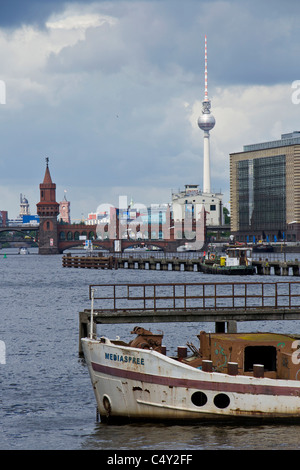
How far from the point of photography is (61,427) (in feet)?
106

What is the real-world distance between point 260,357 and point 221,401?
3.12 metres

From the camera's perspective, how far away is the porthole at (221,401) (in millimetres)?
30438

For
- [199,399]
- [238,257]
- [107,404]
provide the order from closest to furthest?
[199,399] < [107,404] < [238,257]

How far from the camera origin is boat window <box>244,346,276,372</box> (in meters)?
32.7

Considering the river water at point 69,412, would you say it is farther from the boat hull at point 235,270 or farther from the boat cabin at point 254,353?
the boat hull at point 235,270

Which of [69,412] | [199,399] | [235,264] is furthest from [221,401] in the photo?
[235,264]

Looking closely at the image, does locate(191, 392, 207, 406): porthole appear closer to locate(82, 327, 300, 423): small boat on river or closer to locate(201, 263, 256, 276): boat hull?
locate(82, 327, 300, 423): small boat on river

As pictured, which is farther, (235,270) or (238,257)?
(238,257)

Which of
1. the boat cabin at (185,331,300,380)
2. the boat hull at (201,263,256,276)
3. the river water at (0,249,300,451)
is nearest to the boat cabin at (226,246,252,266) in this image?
the boat hull at (201,263,256,276)

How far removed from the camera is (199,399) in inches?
1199

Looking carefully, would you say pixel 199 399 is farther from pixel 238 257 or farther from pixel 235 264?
pixel 238 257

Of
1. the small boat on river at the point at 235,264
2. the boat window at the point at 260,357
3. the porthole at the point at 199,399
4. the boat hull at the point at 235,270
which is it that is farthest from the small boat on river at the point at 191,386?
the small boat on river at the point at 235,264

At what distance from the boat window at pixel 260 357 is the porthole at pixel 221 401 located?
100 inches
